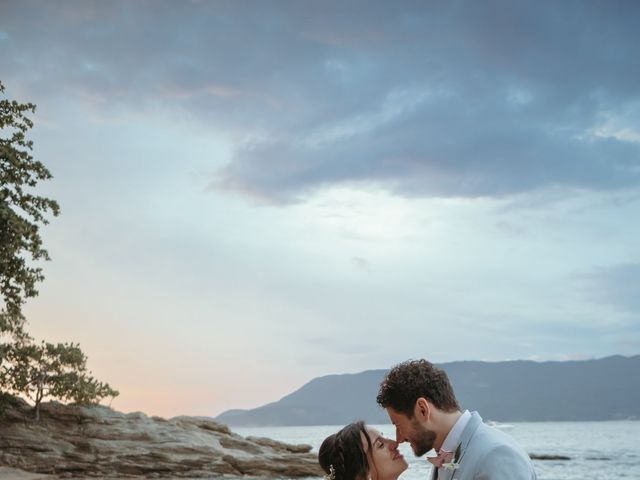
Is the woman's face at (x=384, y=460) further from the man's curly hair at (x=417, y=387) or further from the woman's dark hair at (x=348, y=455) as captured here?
the man's curly hair at (x=417, y=387)

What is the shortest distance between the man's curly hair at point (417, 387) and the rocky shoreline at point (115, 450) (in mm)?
27954

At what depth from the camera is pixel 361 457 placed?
19.2 ft

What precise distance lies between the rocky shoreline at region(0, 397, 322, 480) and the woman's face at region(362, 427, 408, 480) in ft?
88.0

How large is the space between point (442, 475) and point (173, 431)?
31556mm

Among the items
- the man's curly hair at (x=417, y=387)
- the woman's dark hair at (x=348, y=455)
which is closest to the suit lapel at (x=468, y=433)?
the man's curly hair at (x=417, y=387)

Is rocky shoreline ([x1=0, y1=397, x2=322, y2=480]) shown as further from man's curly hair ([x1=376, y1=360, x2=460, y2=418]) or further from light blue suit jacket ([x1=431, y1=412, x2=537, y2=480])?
light blue suit jacket ([x1=431, y1=412, x2=537, y2=480])

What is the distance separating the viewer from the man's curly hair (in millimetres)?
4730

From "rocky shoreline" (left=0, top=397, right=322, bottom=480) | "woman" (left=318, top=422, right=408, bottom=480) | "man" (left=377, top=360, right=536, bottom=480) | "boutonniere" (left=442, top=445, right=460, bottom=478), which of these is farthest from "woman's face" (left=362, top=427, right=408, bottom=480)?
"rocky shoreline" (left=0, top=397, right=322, bottom=480)

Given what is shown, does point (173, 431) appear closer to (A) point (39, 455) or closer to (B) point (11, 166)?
(A) point (39, 455)

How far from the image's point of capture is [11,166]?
22000 mm

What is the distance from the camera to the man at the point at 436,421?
4430 millimetres

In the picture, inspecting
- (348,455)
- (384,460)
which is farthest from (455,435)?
(348,455)

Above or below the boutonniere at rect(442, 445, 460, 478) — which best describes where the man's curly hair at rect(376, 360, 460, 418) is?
above

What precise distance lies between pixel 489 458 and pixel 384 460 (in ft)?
5.40
